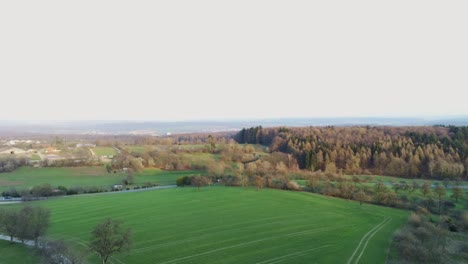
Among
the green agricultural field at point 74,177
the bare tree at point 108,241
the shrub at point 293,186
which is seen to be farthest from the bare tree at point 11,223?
the shrub at point 293,186

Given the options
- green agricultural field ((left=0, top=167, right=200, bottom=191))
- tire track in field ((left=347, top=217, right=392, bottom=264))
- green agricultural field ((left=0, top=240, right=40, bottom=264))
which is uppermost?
tire track in field ((left=347, top=217, right=392, bottom=264))

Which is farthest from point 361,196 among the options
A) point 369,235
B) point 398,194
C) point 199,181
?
point 199,181

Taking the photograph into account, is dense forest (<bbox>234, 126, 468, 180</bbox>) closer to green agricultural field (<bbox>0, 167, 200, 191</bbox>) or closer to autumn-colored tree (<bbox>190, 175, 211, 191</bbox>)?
autumn-colored tree (<bbox>190, 175, 211, 191</bbox>)

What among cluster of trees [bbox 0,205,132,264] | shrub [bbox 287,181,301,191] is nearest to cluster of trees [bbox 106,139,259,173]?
shrub [bbox 287,181,301,191]

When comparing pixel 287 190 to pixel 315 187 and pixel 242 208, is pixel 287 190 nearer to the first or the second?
pixel 315 187

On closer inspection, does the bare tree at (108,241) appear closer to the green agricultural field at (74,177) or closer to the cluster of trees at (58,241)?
the cluster of trees at (58,241)

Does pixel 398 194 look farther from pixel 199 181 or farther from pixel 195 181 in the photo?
pixel 195 181
